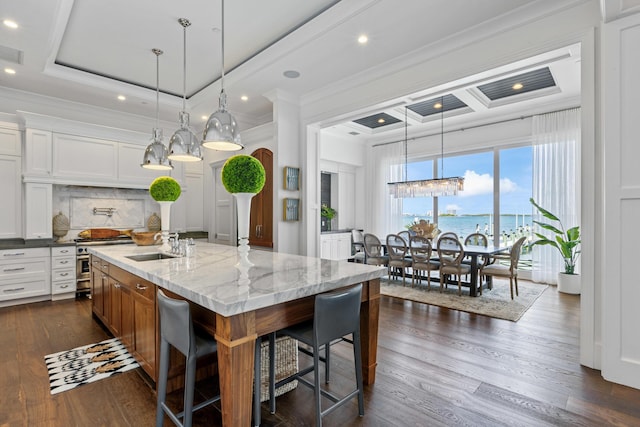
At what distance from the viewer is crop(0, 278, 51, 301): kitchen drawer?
4445 millimetres

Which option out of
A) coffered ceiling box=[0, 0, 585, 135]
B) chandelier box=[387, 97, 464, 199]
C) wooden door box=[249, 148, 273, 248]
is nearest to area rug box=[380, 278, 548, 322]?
chandelier box=[387, 97, 464, 199]

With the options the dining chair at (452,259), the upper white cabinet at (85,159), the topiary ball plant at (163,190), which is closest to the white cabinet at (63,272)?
the upper white cabinet at (85,159)

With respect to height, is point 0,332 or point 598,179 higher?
point 598,179

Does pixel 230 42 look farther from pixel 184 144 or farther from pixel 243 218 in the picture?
pixel 243 218

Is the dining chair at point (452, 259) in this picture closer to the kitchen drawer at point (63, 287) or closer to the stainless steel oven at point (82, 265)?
the stainless steel oven at point (82, 265)

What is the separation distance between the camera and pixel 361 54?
3738 mm

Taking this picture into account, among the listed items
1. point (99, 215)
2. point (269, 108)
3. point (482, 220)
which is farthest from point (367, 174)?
point (99, 215)

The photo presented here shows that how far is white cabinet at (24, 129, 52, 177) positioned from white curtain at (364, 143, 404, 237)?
6529 millimetres

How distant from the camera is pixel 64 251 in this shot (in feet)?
15.9

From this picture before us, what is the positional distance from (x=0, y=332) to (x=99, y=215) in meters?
2.48

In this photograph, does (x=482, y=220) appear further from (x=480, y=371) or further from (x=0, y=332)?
(x=0, y=332)

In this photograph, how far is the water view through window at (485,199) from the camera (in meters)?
6.35

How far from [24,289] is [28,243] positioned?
66 cm

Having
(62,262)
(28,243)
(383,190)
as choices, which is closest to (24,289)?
(62,262)
